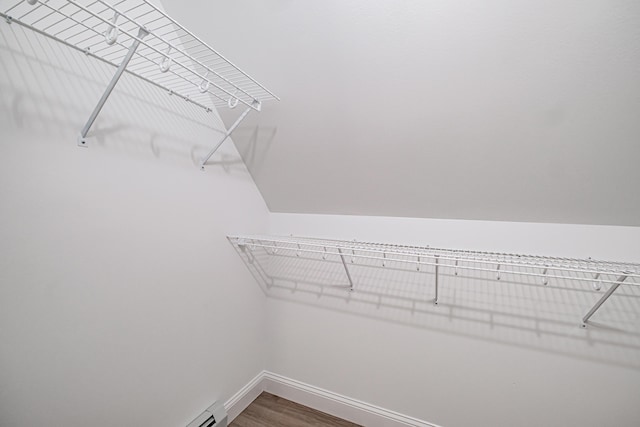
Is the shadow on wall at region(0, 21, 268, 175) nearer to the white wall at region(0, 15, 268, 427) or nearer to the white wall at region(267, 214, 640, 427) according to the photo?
the white wall at region(0, 15, 268, 427)

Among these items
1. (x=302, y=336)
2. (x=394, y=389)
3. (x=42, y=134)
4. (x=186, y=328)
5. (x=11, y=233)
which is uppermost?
(x=42, y=134)

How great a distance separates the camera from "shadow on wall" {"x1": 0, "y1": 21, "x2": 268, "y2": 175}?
2.79 ft

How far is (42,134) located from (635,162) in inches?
85.4

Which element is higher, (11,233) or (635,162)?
(635,162)

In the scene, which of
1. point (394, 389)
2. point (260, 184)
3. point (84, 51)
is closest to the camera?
point (84, 51)

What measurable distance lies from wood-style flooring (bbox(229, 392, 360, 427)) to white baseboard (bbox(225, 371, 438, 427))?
0.10ft

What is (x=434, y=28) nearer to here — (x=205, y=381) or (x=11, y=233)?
(x=11, y=233)

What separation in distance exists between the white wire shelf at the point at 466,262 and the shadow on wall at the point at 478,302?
0.06 ft

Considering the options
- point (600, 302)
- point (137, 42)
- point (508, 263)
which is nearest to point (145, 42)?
point (137, 42)

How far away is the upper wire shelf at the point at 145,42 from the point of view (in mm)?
852

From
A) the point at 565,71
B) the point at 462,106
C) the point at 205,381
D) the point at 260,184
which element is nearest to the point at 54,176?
the point at 260,184

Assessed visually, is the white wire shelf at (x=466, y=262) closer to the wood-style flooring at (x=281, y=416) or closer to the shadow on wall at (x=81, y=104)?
the shadow on wall at (x=81, y=104)

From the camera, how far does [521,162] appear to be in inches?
46.8

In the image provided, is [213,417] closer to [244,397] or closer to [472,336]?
[244,397]
